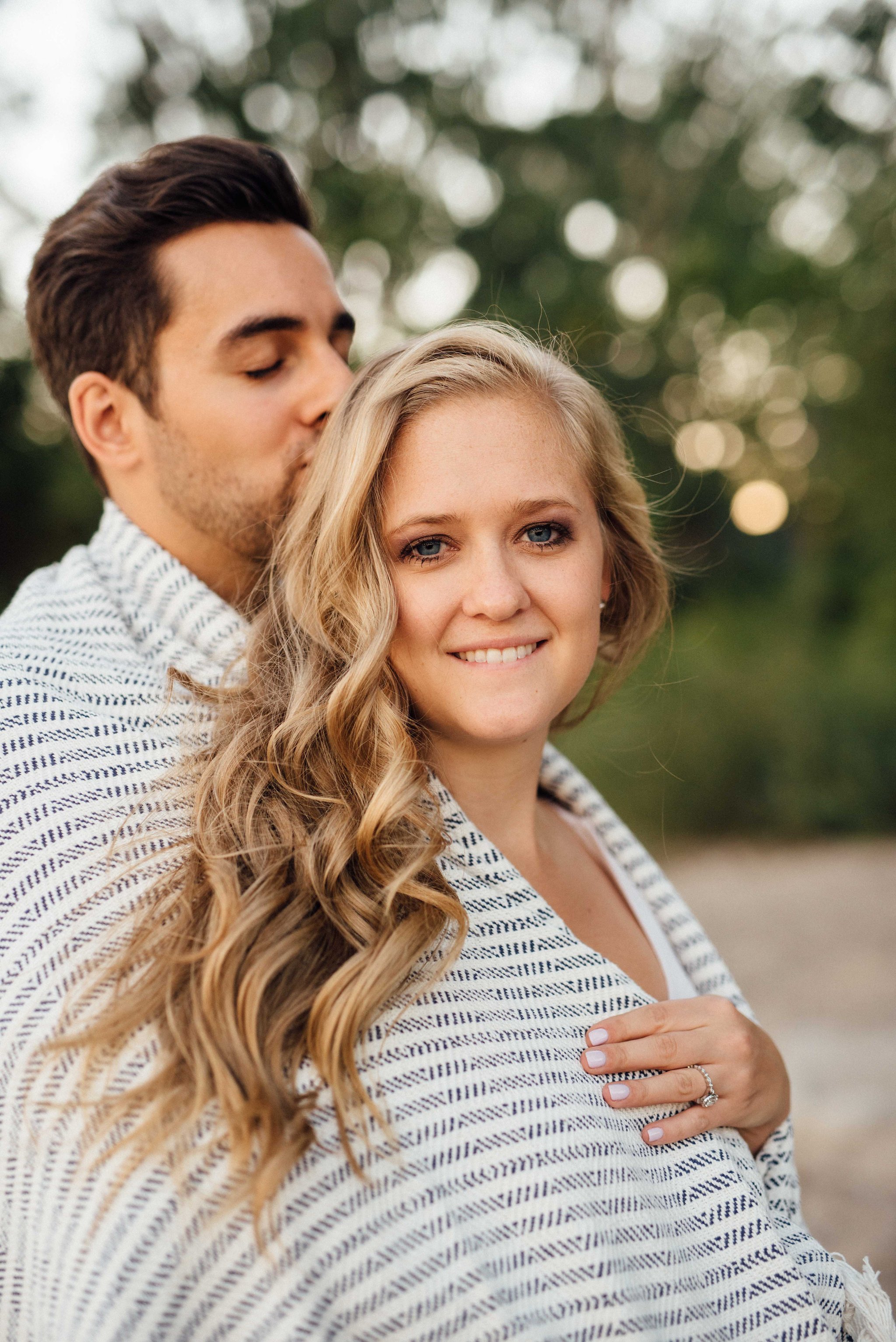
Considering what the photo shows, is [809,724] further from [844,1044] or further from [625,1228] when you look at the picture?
[625,1228]

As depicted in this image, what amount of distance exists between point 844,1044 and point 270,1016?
533cm

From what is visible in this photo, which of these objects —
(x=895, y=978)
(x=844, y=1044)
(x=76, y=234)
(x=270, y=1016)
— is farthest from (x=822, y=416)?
(x=270, y=1016)

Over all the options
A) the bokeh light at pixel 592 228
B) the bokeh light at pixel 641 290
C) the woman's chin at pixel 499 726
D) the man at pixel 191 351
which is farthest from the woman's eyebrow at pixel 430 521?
the bokeh light at pixel 592 228

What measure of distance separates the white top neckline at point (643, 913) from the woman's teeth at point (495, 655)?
2.86 feet

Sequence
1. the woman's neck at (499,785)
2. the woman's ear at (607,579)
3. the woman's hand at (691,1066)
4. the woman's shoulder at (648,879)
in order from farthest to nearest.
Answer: the woman's shoulder at (648,879) < the woman's ear at (607,579) < the woman's neck at (499,785) < the woman's hand at (691,1066)

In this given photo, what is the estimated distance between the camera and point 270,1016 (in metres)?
1.53

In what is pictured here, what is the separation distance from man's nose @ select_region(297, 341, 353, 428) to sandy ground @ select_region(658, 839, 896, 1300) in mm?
3624

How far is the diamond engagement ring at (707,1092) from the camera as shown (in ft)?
6.31

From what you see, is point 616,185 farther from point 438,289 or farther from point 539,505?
point 539,505

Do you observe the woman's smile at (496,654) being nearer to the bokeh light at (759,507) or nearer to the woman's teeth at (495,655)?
Answer: the woman's teeth at (495,655)

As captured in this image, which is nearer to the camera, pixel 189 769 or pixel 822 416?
pixel 189 769

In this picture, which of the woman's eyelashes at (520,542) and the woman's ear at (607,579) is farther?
the woman's ear at (607,579)

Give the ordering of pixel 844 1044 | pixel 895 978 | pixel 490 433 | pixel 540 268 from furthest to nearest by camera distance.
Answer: pixel 540 268 < pixel 895 978 < pixel 844 1044 < pixel 490 433

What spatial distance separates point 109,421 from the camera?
2803 mm
